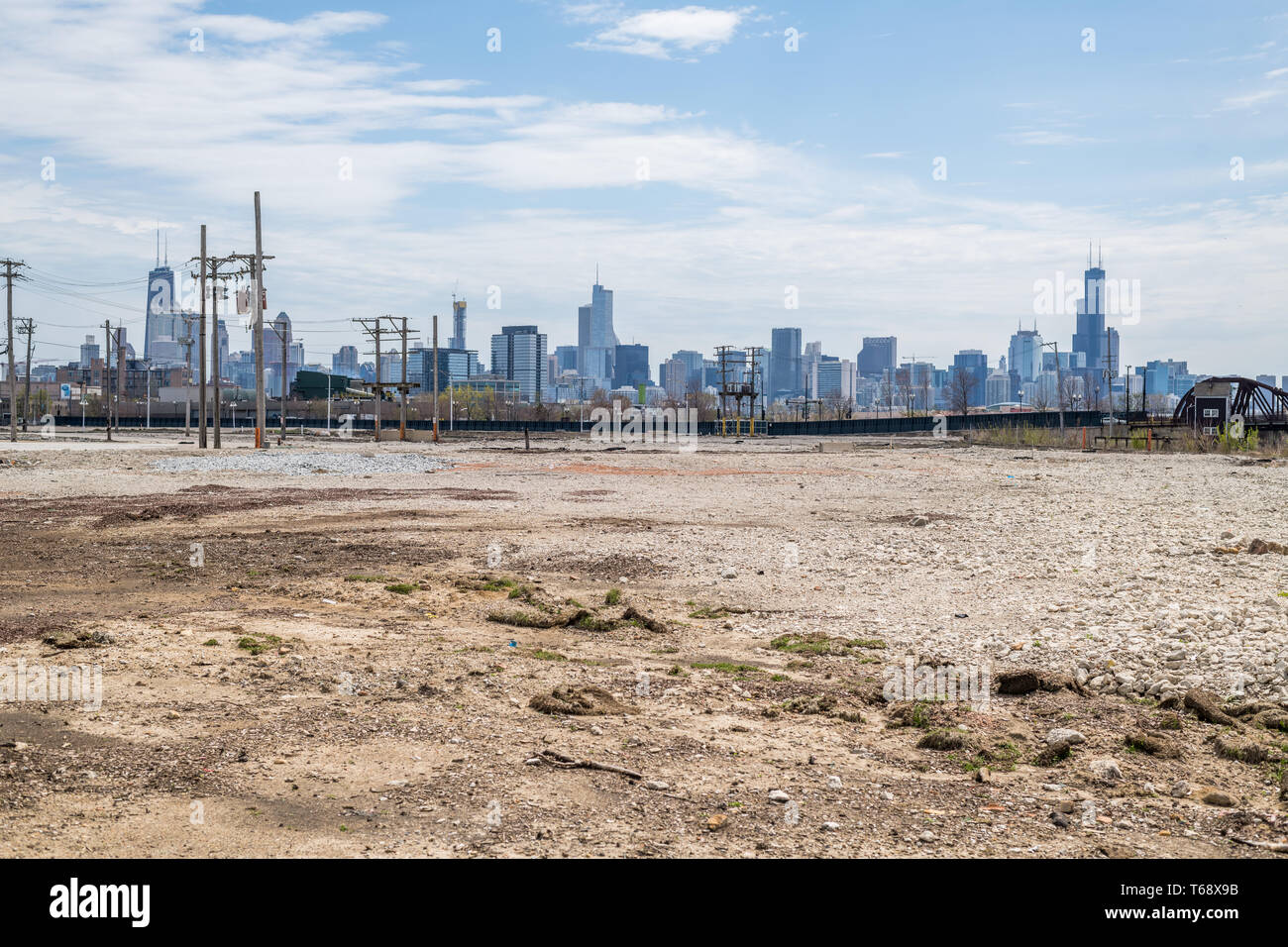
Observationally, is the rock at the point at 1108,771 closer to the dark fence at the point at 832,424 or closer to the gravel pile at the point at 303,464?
the gravel pile at the point at 303,464

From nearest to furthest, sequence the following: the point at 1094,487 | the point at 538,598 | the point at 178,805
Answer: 1. the point at 178,805
2. the point at 538,598
3. the point at 1094,487

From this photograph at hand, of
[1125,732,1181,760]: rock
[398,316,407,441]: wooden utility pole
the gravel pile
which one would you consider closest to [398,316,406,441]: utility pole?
[398,316,407,441]: wooden utility pole

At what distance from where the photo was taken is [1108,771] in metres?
6.30

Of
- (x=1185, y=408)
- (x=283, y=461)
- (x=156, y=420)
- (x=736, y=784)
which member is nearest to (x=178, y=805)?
(x=736, y=784)

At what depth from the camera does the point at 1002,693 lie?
824 centimetres

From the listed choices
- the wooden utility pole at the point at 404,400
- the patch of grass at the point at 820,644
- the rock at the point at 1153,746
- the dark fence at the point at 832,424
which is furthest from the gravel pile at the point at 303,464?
the dark fence at the point at 832,424

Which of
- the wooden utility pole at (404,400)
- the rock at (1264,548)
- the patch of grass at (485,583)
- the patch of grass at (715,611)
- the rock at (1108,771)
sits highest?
the wooden utility pole at (404,400)

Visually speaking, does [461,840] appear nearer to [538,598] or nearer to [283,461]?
A: [538,598]

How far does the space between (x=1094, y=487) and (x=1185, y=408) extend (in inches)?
2252

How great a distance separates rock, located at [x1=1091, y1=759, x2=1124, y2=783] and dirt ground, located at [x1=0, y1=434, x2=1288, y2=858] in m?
0.05

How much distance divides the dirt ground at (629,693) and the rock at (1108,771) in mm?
49

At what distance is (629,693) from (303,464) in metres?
32.4

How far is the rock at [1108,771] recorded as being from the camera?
6.23 meters

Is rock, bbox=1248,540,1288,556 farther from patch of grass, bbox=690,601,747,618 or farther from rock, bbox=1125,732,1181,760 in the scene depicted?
rock, bbox=1125,732,1181,760
